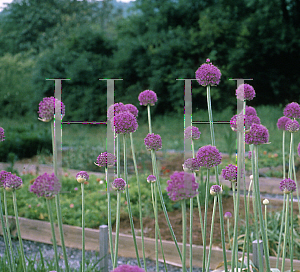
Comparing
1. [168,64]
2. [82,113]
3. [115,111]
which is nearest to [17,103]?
[82,113]

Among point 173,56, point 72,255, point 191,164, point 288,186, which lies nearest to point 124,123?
point 191,164

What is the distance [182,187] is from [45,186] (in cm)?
28

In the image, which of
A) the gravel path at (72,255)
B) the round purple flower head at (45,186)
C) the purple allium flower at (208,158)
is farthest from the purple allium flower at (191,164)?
→ the gravel path at (72,255)

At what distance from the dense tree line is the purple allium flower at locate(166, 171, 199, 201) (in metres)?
7.31

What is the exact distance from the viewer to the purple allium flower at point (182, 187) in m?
0.67

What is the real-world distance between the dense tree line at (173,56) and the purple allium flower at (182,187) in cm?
731

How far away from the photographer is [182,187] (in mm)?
669

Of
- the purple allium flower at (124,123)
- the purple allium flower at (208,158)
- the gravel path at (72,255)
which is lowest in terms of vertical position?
the gravel path at (72,255)

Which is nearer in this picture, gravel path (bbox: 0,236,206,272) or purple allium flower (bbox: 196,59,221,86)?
purple allium flower (bbox: 196,59,221,86)

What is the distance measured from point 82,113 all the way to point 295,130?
24.6ft

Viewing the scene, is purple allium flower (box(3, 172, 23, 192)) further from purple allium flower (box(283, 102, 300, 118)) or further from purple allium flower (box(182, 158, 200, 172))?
purple allium flower (box(283, 102, 300, 118))

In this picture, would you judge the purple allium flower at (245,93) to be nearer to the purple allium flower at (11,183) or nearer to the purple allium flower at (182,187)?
the purple allium flower at (182,187)

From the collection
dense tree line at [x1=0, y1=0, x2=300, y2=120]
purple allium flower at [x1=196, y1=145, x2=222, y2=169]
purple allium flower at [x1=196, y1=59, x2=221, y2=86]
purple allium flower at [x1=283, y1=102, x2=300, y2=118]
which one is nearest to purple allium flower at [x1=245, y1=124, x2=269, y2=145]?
purple allium flower at [x1=196, y1=145, x2=222, y2=169]

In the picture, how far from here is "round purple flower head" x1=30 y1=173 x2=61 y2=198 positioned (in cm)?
73
